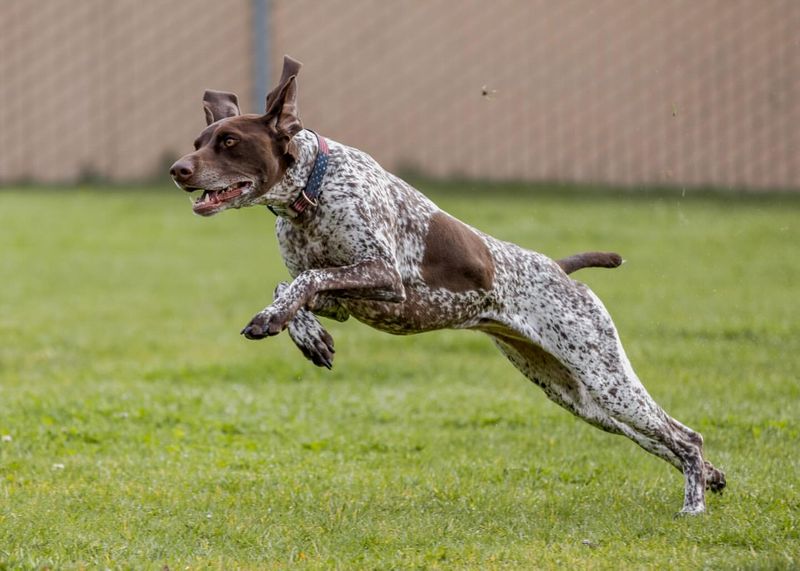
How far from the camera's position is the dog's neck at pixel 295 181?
5.54m

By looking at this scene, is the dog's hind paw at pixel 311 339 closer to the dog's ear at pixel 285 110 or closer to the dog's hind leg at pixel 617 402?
the dog's ear at pixel 285 110

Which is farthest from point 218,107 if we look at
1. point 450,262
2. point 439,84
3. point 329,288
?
point 439,84

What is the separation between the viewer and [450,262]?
593 centimetres

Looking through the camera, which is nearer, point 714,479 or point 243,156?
point 243,156

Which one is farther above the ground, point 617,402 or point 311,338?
point 311,338

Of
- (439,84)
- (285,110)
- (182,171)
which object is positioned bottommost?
(439,84)

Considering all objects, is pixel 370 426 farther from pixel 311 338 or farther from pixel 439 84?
pixel 439 84

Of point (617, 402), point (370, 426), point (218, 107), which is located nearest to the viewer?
point (218, 107)

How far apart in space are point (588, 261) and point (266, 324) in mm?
2032

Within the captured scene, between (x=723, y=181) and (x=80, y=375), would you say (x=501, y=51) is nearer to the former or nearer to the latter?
(x=723, y=181)

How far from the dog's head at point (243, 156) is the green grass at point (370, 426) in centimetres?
140

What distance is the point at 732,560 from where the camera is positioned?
523cm

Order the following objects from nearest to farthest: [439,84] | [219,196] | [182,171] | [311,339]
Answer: [182,171] < [219,196] < [311,339] < [439,84]

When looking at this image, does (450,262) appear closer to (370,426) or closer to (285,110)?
(285,110)
